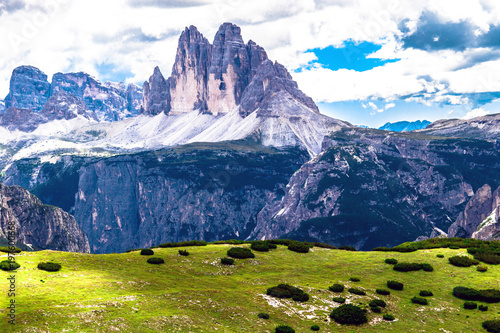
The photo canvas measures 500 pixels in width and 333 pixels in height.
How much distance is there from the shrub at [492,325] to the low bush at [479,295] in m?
5.86

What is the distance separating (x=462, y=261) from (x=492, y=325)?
20377 mm

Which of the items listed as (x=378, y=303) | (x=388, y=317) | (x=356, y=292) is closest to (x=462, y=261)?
(x=356, y=292)

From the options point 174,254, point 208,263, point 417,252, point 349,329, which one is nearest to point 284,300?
point 349,329

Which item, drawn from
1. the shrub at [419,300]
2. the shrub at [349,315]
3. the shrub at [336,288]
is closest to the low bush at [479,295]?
the shrub at [419,300]

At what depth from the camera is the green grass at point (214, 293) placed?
50.3 meters

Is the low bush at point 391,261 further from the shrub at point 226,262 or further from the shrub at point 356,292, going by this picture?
the shrub at point 226,262

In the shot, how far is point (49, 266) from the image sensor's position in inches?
2418

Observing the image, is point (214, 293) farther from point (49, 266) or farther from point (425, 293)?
point (425, 293)

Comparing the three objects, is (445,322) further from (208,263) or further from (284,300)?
(208,263)

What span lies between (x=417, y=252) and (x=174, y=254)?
38.7 meters

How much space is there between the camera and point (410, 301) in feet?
214

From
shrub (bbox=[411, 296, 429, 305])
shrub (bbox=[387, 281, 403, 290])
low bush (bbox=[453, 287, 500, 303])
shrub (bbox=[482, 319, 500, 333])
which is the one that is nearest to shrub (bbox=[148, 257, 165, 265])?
shrub (bbox=[387, 281, 403, 290])

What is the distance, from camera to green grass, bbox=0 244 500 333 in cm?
5034

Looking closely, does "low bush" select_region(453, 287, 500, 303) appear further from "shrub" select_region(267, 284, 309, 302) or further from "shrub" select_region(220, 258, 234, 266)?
"shrub" select_region(220, 258, 234, 266)
